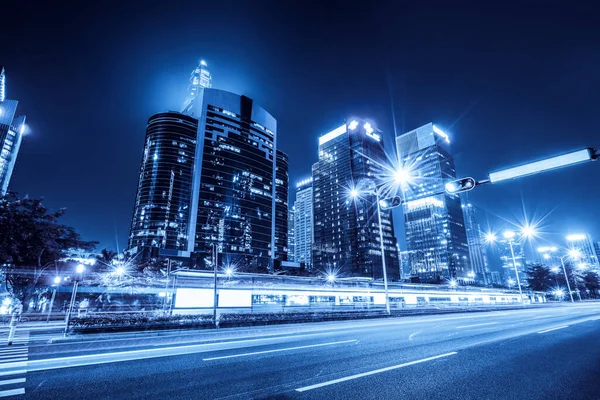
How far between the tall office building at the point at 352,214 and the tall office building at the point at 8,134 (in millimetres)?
160898

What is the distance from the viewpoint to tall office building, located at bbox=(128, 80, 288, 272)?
112500 millimetres

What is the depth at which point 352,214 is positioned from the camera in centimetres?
17800

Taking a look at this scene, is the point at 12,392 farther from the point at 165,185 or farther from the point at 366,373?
the point at 165,185

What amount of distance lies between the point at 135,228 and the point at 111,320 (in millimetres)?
109606

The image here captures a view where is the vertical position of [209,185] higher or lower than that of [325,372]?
higher

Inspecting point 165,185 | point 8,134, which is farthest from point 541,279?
point 8,134

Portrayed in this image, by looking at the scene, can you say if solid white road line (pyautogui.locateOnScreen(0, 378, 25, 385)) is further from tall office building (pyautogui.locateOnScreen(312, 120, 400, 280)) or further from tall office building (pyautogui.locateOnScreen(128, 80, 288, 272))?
tall office building (pyautogui.locateOnScreen(312, 120, 400, 280))

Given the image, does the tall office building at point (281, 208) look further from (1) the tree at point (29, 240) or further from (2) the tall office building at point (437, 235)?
(1) the tree at point (29, 240)

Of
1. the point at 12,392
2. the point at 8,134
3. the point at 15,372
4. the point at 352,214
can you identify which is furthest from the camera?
the point at 352,214

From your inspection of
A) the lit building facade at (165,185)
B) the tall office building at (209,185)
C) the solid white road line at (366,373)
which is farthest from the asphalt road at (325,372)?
the lit building facade at (165,185)

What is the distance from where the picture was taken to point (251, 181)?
12950 centimetres

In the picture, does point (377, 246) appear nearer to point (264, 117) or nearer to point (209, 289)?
point (264, 117)

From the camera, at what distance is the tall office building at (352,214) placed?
563 feet

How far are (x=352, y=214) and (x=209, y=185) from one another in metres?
96.0
